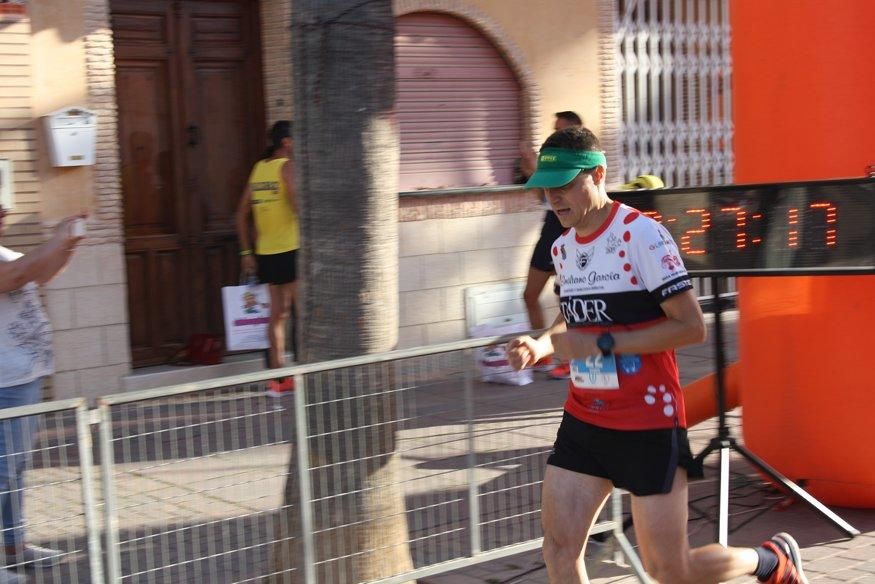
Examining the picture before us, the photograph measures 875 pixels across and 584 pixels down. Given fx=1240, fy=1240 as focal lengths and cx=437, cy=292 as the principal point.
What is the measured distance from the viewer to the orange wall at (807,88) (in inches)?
235

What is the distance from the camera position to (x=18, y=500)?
164 inches

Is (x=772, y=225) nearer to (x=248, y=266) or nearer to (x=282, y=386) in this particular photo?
(x=282, y=386)

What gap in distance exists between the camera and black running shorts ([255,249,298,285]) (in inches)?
359

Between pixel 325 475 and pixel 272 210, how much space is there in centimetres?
466

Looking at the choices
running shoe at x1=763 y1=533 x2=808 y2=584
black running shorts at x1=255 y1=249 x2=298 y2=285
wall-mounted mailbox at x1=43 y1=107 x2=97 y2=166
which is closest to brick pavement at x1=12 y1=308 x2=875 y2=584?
running shoe at x1=763 y1=533 x2=808 y2=584

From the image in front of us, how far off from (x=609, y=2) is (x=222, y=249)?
4454 mm

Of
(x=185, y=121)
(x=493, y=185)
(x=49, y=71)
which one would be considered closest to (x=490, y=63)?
(x=493, y=185)

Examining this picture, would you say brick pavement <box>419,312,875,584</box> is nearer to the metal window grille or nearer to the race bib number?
the race bib number

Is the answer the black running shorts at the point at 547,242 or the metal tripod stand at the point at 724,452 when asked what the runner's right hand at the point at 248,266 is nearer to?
the black running shorts at the point at 547,242

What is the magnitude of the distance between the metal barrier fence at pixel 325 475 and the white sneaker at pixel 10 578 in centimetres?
19

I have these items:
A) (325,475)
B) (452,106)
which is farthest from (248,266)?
(325,475)

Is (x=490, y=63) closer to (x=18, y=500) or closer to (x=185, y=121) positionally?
(x=185, y=121)

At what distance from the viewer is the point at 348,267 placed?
189 inches

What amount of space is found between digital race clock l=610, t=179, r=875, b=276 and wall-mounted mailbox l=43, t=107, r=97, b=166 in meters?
4.36
